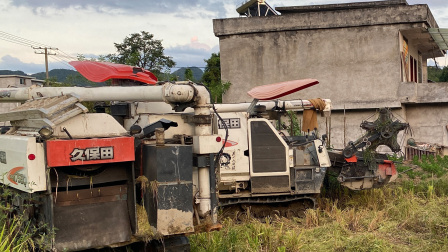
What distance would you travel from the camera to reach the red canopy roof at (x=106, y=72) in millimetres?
6961

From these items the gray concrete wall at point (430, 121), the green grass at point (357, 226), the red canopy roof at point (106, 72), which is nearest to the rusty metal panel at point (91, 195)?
the green grass at point (357, 226)

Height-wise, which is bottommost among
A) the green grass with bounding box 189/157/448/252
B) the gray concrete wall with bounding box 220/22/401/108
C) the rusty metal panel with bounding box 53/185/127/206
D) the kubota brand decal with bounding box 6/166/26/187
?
the green grass with bounding box 189/157/448/252

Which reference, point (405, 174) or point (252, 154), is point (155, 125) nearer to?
point (252, 154)

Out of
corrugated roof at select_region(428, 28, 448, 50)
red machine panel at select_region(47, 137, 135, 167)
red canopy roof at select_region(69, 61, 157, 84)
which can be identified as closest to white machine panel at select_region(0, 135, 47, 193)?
red machine panel at select_region(47, 137, 135, 167)

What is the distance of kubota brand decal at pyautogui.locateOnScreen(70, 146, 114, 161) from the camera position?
16.9ft

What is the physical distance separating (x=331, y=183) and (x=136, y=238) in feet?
23.1

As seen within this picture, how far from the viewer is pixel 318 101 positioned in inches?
437

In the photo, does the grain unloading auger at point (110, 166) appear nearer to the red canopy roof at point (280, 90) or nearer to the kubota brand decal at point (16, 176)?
the kubota brand decal at point (16, 176)

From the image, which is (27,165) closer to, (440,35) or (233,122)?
(233,122)

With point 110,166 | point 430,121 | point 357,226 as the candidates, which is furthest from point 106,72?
point 430,121

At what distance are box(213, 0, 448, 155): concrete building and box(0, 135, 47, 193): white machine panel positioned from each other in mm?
14573

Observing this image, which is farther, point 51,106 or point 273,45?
point 273,45

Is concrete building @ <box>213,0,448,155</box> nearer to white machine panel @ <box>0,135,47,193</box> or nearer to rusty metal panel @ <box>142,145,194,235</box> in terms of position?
rusty metal panel @ <box>142,145,194,235</box>

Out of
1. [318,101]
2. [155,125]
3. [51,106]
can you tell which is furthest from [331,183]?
[51,106]
